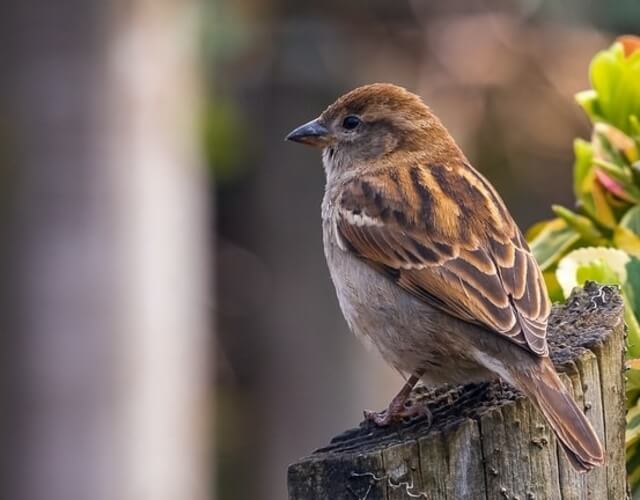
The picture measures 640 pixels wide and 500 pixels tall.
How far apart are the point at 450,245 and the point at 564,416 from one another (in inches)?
42.8

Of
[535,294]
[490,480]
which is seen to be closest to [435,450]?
[490,480]

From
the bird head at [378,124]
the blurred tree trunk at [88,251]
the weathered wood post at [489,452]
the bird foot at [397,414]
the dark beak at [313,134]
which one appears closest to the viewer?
the weathered wood post at [489,452]

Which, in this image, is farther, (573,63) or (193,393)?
(573,63)

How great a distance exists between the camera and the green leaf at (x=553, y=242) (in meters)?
4.39

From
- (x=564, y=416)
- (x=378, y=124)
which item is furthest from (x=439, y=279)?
(x=378, y=124)

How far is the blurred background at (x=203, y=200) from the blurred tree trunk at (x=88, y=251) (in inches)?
0.5

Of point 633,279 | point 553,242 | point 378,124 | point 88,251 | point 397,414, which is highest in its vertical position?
point 88,251

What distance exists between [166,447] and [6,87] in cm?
213

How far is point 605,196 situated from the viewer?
4.36 m

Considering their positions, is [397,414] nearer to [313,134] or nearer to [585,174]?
[585,174]

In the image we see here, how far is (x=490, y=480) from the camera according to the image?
3.32m

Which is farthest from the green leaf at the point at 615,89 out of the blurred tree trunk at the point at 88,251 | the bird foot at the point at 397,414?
the blurred tree trunk at the point at 88,251

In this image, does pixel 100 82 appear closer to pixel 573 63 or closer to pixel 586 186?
pixel 573 63

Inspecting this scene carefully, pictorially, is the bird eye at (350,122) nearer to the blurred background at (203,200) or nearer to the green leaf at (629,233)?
the green leaf at (629,233)
